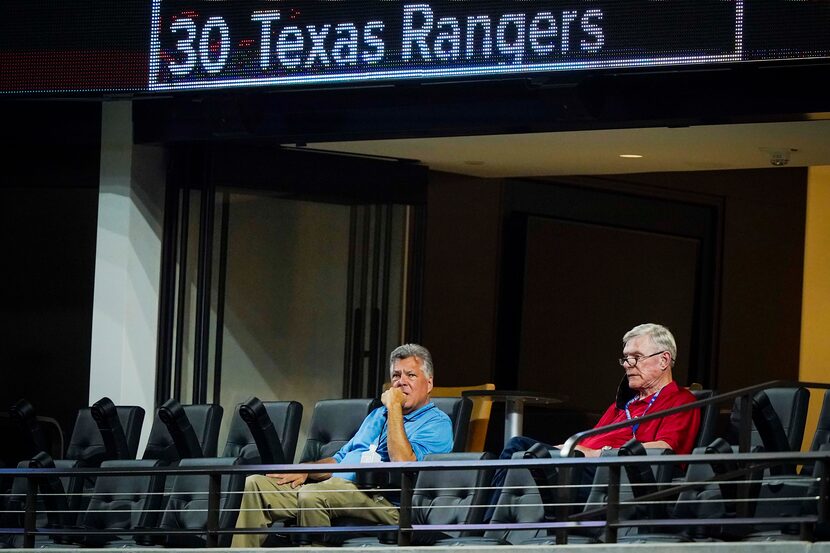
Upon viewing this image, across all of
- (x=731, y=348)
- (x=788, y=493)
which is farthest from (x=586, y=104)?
(x=731, y=348)

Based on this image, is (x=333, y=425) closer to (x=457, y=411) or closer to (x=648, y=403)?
(x=457, y=411)

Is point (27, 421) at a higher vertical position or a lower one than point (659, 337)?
lower

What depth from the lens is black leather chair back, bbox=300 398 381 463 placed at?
253 inches

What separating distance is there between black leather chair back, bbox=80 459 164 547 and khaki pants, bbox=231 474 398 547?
500 millimetres

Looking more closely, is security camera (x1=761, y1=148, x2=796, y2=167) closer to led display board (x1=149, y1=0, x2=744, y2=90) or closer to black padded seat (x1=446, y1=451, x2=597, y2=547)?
led display board (x1=149, y1=0, x2=744, y2=90)

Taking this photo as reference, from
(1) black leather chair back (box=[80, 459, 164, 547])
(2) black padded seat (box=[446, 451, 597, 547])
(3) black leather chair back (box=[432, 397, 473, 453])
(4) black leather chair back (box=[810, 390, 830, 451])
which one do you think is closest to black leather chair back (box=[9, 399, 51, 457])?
(1) black leather chair back (box=[80, 459, 164, 547])

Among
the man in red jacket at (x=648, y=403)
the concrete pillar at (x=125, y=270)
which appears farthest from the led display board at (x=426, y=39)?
the man in red jacket at (x=648, y=403)

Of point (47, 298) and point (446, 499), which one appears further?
point (47, 298)

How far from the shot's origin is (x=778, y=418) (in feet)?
18.4

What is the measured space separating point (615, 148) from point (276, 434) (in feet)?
9.38

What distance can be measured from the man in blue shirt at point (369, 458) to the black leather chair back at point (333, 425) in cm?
10

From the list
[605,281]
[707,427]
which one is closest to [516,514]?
[707,427]

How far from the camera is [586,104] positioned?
728 centimetres

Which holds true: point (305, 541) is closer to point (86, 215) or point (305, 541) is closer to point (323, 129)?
point (323, 129)
